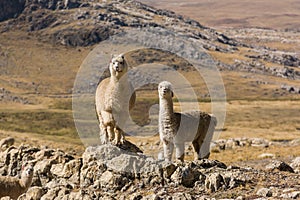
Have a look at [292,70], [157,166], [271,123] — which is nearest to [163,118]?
[157,166]

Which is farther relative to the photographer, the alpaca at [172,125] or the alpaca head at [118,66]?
the alpaca at [172,125]

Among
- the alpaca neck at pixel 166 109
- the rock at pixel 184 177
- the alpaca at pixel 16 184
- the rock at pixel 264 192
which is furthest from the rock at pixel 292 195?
the alpaca at pixel 16 184

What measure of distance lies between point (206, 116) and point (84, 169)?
5.13 m

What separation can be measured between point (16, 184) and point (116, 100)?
463 centimetres

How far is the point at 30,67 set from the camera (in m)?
162

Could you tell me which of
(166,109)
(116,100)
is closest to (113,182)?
(116,100)

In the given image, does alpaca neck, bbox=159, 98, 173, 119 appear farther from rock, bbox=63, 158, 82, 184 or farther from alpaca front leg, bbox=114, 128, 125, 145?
rock, bbox=63, 158, 82, 184

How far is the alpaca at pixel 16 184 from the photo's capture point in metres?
16.1

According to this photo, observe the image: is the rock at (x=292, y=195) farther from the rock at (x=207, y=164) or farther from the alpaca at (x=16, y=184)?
the alpaca at (x=16, y=184)

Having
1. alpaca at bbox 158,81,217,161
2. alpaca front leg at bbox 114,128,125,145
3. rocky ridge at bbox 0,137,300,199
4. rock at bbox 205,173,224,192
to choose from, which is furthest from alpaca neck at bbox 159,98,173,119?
rock at bbox 205,173,224,192

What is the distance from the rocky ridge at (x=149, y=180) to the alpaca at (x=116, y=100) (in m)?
0.73

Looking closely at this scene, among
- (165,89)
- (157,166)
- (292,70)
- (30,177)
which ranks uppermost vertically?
(165,89)

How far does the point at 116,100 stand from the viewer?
14.8 metres

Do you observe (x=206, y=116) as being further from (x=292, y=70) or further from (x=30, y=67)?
(x=292, y=70)
